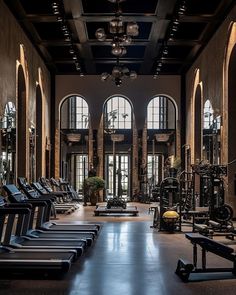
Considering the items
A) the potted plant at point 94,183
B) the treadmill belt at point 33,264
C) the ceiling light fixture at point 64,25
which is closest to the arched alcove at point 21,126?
the ceiling light fixture at point 64,25

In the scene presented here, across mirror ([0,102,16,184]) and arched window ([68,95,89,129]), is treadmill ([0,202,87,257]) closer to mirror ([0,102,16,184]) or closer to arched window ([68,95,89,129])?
mirror ([0,102,16,184])

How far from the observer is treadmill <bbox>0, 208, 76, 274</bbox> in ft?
19.4

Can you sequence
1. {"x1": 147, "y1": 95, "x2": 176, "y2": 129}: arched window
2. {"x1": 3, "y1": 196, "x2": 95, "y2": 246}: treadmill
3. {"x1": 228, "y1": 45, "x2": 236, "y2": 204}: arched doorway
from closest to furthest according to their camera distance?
1. {"x1": 3, "y1": 196, "x2": 95, "y2": 246}: treadmill
2. {"x1": 228, "y1": 45, "x2": 236, "y2": 204}: arched doorway
3. {"x1": 147, "y1": 95, "x2": 176, "y2": 129}: arched window

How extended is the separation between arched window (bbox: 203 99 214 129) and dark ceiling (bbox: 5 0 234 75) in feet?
6.78

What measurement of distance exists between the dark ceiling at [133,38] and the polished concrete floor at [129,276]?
6.98m

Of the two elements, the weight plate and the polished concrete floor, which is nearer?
the polished concrete floor

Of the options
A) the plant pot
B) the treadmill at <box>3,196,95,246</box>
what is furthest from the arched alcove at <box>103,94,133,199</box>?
the treadmill at <box>3,196,95,246</box>

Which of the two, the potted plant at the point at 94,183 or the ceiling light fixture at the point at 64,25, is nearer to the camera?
the ceiling light fixture at the point at 64,25

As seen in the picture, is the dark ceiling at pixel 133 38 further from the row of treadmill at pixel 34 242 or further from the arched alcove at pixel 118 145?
the row of treadmill at pixel 34 242

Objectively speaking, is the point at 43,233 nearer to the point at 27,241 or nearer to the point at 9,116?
Answer: the point at 27,241

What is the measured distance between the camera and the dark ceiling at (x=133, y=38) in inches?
560

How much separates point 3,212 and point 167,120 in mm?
23170

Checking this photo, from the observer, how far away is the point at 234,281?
582 cm

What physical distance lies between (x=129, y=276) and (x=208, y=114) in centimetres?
1142
